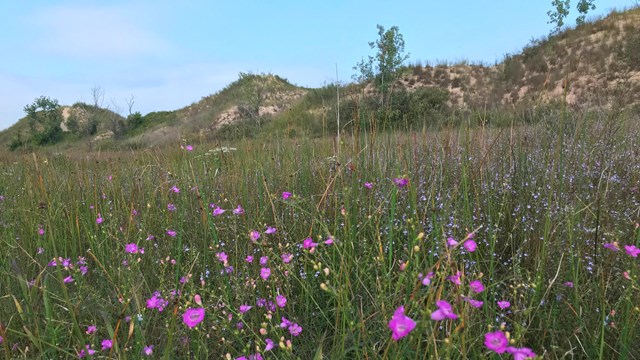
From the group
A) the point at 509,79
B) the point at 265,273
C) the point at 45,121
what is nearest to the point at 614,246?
the point at 265,273

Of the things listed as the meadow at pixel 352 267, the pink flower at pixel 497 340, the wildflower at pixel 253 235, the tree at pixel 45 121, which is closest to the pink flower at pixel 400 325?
the meadow at pixel 352 267

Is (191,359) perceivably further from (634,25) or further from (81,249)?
(634,25)

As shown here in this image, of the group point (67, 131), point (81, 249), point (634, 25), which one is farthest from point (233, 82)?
point (81, 249)

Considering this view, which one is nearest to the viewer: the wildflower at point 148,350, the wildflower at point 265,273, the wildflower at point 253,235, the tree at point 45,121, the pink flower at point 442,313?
the pink flower at point 442,313

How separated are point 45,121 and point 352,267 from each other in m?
54.7

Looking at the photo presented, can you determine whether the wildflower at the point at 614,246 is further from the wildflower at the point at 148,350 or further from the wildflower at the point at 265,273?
the wildflower at the point at 148,350

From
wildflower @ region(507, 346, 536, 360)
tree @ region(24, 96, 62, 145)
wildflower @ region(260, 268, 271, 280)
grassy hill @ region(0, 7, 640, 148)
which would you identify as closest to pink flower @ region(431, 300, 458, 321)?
wildflower @ region(507, 346, 536, 360)

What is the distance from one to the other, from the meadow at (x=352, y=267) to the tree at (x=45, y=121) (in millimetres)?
49121

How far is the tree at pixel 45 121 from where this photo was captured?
43.6 meters

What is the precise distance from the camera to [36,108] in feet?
153

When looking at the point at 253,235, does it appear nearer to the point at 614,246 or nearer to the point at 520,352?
the point at 520,352

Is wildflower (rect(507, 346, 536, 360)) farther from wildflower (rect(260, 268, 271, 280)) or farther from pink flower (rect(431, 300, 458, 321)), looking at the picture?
wildflower (rect(260, 268, 271, 280))

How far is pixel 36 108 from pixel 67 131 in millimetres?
7052

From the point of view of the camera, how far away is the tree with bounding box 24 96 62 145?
4359 cm
